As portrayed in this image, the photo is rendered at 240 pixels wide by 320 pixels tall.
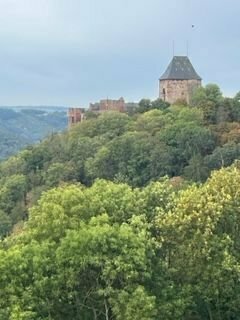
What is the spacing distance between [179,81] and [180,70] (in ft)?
6.23

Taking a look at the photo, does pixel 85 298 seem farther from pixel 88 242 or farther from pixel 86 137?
pixel 86 137

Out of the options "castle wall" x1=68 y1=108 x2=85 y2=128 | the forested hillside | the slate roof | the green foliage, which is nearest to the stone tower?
the slate roof

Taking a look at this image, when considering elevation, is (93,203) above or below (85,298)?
above

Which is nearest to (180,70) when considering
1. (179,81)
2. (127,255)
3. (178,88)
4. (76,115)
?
(179,81)

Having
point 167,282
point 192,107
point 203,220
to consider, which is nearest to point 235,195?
point 203,220

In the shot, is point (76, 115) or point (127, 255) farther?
point (76, 115)

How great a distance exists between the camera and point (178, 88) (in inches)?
5128

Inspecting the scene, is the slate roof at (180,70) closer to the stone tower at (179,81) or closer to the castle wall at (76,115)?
the stone tower at (179,81)

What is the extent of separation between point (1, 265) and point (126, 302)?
17.3ft

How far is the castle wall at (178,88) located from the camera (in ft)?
424

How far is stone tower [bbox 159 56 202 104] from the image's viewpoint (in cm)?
12925

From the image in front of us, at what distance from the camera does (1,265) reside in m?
32.6

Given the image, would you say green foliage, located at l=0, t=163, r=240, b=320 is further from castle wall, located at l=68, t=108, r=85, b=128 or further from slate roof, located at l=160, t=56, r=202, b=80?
castle wall, located at l=68, t=108, r=85, b=128

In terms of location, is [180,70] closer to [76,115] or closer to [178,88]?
[178,88]
